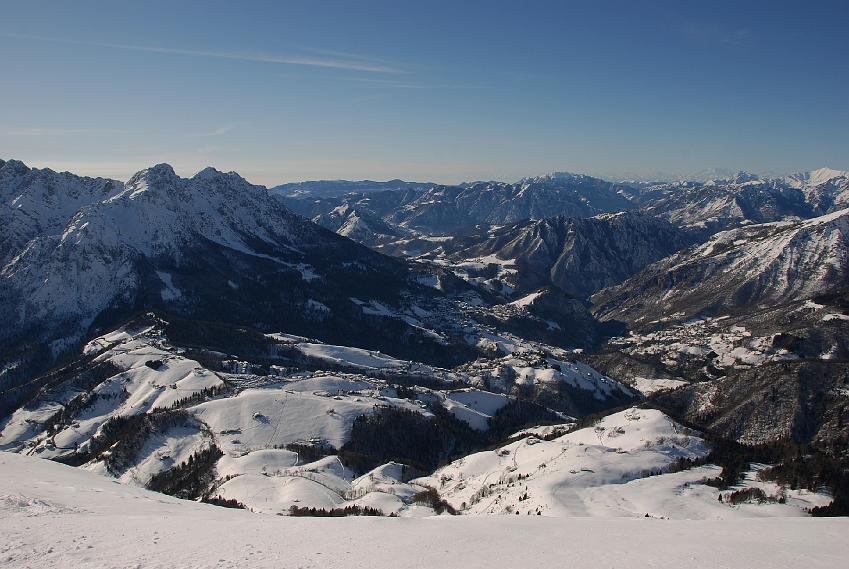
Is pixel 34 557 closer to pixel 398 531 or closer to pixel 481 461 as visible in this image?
pixel 398 531

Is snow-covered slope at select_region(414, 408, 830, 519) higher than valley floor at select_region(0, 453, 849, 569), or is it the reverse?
valley floor at select_region(0, 453, 849, 569)

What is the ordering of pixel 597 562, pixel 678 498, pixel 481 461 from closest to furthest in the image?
pixel 597 562 → pixel 678 498 → pixel 481 461

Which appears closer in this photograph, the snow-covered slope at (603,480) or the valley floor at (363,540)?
the valley floor at (363,540)

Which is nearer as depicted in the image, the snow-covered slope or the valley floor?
the valley floor

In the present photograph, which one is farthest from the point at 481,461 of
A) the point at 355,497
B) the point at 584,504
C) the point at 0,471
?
the point at 0,471

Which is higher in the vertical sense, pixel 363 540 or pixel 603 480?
pixel 363 540

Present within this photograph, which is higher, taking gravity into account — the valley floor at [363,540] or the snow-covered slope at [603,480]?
the valley floor at [363,540]

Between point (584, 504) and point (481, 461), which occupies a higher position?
point (584, 504)

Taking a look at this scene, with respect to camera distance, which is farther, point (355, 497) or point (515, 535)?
point (355, 497)
